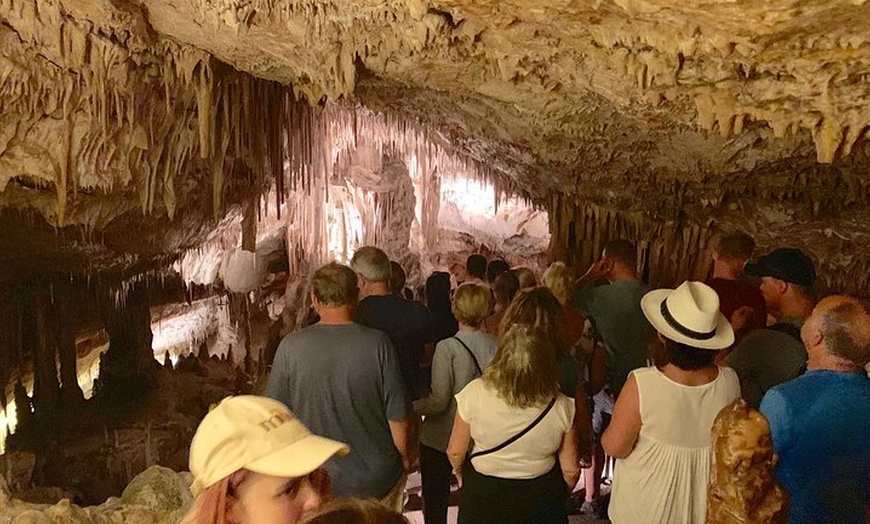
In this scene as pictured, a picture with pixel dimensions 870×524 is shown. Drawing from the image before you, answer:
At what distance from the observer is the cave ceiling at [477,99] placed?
278 centimetres

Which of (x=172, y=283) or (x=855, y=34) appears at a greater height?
(x=855, y=34)

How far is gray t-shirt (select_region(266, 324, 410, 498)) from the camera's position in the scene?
2.67m

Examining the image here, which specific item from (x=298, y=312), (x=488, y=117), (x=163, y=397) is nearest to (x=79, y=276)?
(x=163, y=397)

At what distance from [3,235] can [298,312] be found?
6.44 metres

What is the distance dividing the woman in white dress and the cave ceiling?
1015mm

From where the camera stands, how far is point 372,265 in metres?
3.26

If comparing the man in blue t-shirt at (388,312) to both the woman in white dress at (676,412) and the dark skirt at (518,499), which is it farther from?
the woman in white dress at (676,412)

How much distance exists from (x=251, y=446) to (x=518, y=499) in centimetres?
138

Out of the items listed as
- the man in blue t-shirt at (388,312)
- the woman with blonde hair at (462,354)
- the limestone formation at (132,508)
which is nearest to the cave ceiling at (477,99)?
the man in blue t-shirt at (388,312)

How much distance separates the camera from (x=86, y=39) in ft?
12.5

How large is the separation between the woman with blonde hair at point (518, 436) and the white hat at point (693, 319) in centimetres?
40

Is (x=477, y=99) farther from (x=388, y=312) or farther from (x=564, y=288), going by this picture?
(x=388, y=312)

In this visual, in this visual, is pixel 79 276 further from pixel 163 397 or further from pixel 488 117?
pixel 488 117

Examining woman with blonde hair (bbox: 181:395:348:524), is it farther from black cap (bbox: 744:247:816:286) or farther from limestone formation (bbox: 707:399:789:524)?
black cap (bbox: 744:247:816:286)
